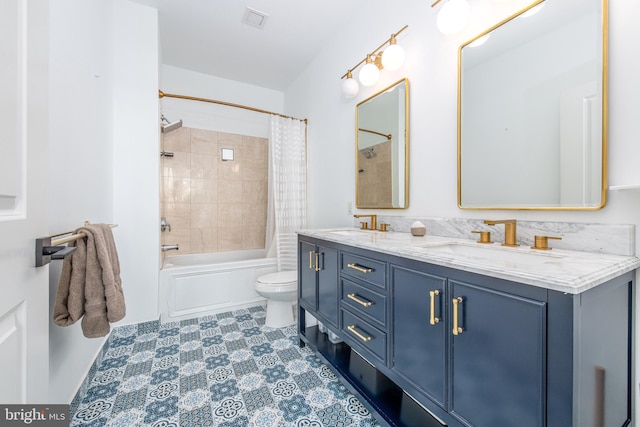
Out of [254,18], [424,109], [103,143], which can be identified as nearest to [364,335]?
[424,109]

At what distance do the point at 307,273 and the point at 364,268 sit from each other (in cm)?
64

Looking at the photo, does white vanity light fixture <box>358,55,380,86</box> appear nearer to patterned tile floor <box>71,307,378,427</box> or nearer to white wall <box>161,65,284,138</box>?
white wall <box>161,65,284,138</box>

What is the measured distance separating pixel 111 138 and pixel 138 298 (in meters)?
1.29

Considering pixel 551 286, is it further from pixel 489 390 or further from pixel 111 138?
pixel 111 138

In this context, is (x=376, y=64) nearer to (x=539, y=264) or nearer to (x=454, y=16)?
(x=454, y=16)

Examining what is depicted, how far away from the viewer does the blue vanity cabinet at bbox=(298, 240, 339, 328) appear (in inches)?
61.4

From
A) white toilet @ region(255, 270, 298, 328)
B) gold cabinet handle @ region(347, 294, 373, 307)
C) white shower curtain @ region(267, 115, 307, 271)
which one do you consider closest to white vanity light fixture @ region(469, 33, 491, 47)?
gold cabinet handle @ region(347, 294, 373, 307)

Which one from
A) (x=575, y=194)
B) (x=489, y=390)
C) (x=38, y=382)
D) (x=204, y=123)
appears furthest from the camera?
(x=204, y=123)

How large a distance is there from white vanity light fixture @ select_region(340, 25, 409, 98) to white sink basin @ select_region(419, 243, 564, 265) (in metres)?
1.21

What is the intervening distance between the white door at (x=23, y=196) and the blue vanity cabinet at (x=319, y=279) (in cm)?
117

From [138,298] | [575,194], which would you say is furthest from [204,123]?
[575,194]

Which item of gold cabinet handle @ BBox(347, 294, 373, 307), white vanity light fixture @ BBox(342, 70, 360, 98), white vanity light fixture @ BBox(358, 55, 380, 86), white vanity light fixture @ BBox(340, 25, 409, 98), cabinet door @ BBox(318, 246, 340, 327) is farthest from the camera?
white vanity light fixture @ BBox(342, 70, 360, 98)

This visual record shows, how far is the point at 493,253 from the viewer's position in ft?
3.85

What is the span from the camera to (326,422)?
1.26m
